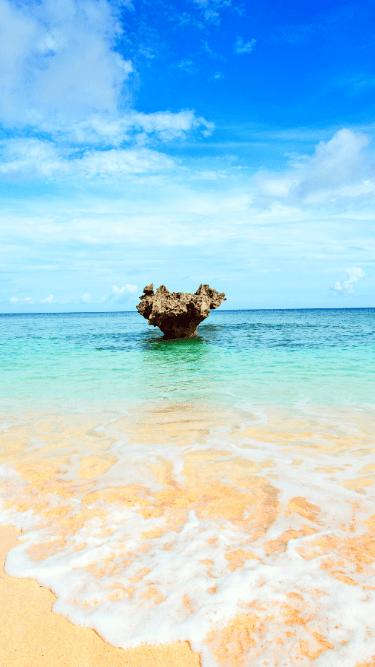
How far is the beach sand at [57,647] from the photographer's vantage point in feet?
7.34

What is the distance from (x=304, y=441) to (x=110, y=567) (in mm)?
4057

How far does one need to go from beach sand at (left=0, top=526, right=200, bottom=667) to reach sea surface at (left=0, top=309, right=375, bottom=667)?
7cm

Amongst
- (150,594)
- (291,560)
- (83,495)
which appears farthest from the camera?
(83,495)

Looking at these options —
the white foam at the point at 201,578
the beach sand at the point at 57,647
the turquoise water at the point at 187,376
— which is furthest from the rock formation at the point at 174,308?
the beach sand at the point at 57,647

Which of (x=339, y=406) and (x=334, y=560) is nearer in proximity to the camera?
(x=334, y=560)

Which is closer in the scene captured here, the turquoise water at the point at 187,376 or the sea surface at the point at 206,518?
the sea surface at the point at 206,518

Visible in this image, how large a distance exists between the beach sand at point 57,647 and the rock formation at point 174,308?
1957 cm

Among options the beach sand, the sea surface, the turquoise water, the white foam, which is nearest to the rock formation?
the turquoise water

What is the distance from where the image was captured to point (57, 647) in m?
2.32

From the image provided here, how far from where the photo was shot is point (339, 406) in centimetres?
838

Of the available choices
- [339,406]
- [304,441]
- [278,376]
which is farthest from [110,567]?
[278,376]

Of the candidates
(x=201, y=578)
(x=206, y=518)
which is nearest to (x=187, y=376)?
(x=206, y=518)

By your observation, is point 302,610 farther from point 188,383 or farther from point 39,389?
point 39,389

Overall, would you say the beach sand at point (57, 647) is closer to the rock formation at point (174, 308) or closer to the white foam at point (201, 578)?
the white foam at point (201, 578)
